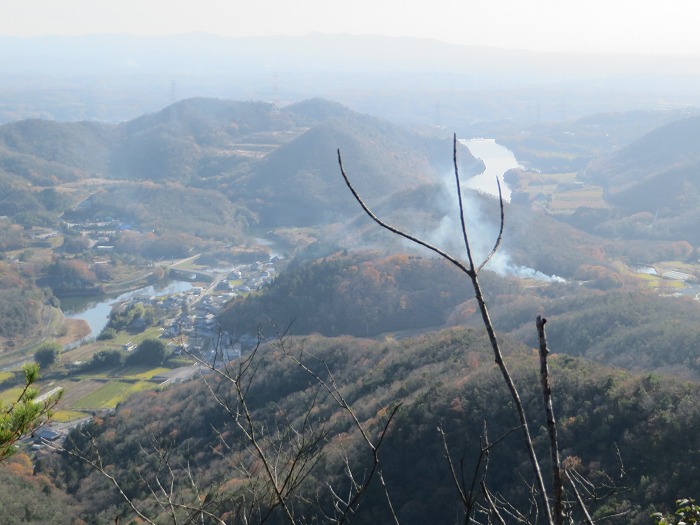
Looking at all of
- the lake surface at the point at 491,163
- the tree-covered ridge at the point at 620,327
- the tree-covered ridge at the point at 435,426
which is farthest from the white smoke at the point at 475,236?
the tree-covered ridge at the point at 435,426

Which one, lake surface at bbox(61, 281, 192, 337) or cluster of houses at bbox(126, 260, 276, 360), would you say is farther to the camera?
lake surface at bbox(61, 281, 192, 337)

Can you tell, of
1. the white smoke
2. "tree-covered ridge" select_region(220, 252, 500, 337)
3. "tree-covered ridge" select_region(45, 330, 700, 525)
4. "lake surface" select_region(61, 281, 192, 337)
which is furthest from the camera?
the white smoke

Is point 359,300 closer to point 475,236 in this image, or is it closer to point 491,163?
point 475,236

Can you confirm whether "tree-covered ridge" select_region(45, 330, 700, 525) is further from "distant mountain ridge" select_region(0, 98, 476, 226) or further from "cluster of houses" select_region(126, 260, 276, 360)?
"distant mountain ridge" select_region(0, 98, 476, 226)

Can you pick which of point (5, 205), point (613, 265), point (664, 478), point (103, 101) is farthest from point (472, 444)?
point (103, 101)

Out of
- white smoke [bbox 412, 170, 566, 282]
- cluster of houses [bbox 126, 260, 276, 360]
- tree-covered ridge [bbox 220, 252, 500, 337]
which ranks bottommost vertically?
cluster of houses [bbox 126, 260, 276, 360]

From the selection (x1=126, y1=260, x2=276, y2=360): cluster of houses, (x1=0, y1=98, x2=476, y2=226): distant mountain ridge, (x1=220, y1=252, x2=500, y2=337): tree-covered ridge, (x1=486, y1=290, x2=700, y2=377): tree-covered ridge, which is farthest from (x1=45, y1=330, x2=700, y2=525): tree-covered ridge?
(x1=0, y1=98, x2=476, y2=226): distant mountain ridge

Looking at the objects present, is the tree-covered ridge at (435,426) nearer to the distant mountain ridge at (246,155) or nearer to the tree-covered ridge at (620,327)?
the tree-covered ridge at (620,327)
